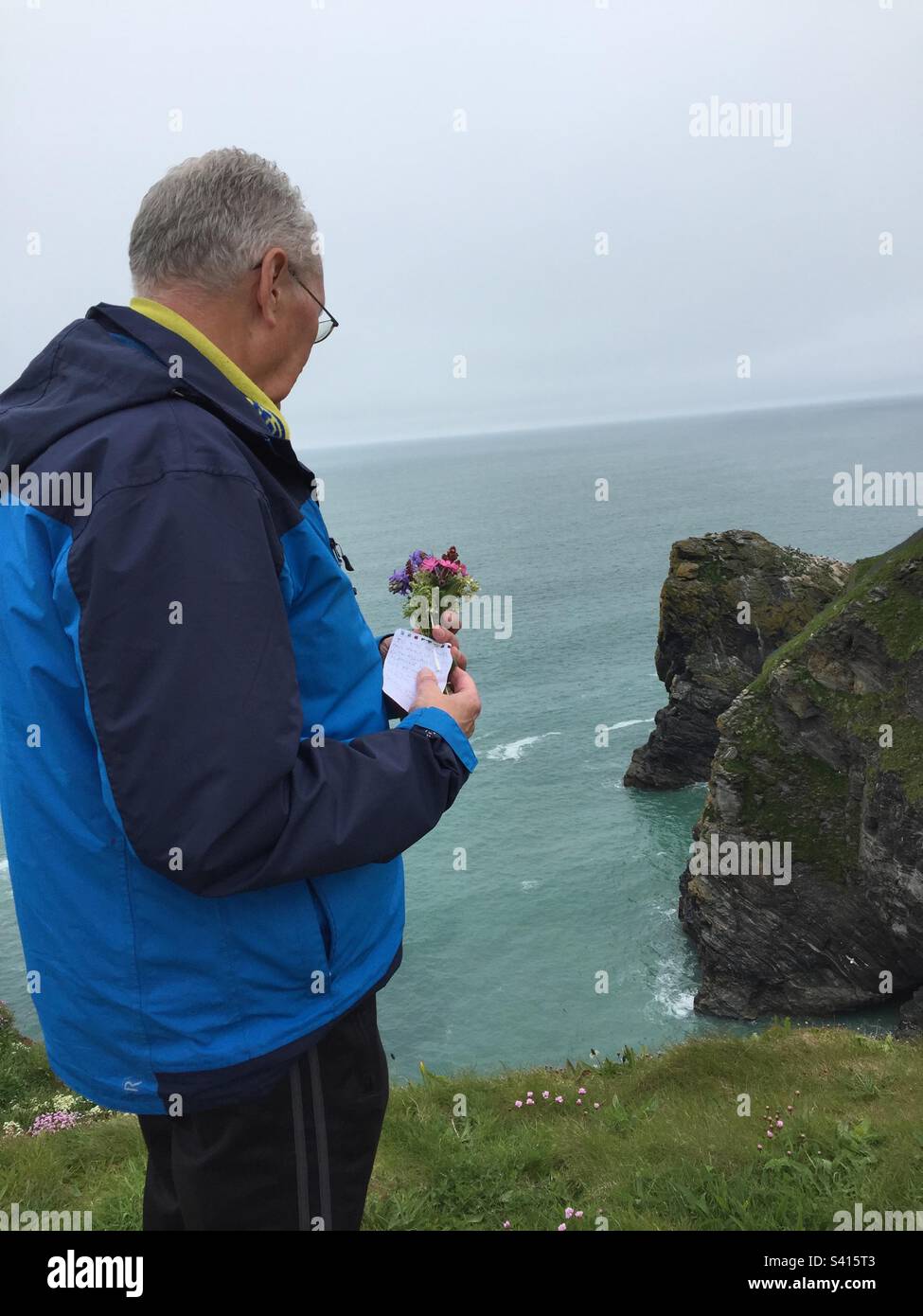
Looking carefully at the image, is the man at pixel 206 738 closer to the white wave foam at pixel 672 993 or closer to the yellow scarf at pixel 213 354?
the yellow scarf at pixel 213 354

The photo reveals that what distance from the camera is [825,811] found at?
119ft

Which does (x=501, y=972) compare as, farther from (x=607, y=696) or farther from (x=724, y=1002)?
(x=607, y=696)

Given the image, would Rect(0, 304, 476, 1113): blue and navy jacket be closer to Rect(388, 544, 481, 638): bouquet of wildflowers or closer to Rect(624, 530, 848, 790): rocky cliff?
Rect(388, 544, 481, 638): bouquet of wildflowers

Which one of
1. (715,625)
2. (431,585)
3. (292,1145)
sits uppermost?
(431,585)

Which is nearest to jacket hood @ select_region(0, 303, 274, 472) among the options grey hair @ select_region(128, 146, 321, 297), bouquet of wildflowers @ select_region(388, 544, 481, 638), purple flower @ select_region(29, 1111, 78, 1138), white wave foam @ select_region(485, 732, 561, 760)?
grey hair @ select_region(128, 146, 321, 297)

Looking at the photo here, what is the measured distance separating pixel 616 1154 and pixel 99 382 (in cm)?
738

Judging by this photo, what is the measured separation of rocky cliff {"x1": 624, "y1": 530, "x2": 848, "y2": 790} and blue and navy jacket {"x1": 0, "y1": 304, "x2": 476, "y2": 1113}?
58.3 metres

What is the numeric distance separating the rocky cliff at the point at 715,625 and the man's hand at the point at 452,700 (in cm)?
5771

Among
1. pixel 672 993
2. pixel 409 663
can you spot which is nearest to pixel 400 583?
pixel 409 663

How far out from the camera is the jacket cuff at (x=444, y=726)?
3004 millimetres

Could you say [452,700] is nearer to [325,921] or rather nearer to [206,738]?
[325,921]

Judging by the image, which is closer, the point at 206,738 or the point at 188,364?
the point at 206,738
